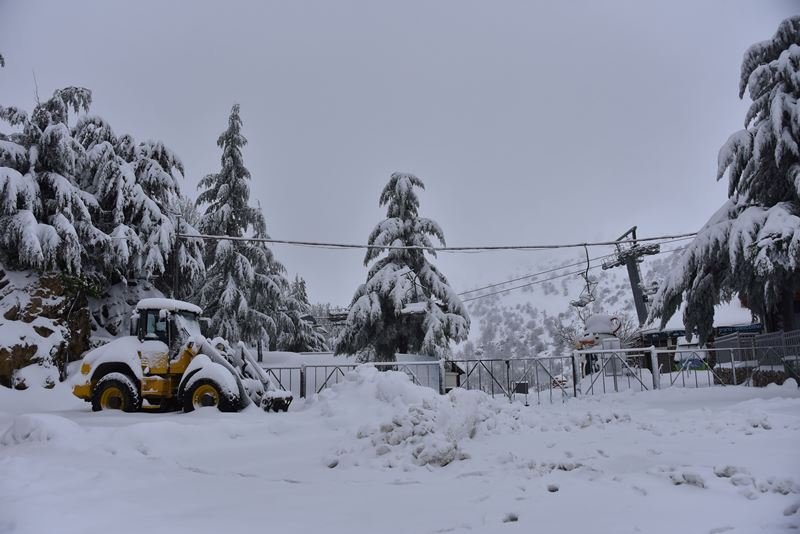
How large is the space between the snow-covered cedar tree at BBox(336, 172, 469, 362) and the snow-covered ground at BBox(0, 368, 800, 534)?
33.6 ft

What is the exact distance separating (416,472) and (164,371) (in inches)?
362

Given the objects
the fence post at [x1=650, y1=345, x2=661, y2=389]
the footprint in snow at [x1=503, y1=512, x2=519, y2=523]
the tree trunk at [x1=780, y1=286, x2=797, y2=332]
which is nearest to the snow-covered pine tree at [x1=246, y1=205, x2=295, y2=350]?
the fence post at [x1=650, y1=345, x2=661, y2=389]

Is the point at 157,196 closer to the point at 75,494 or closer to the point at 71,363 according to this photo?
the point at 71,363

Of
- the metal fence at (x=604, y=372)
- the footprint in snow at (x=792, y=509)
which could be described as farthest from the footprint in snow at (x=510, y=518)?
the metal fence at (x=604, y=372)

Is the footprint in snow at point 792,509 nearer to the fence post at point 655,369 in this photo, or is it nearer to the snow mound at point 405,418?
the snow mound at point 405,418

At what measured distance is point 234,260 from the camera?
23.5m

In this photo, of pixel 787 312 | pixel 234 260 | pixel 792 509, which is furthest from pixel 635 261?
pixel 792 509

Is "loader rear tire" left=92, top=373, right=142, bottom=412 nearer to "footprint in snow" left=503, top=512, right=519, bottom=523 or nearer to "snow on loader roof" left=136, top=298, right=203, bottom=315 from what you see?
"snow on loader roof" left=136, top=298, right=203, bottom=315

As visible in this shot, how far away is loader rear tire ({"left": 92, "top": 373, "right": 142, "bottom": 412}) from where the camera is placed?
12.6 m

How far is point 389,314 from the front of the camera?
21.0 metres

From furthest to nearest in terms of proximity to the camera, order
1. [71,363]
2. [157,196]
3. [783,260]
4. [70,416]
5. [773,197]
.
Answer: [157,196]
[71,363]
[773,197]
[783,260]
[70,416]

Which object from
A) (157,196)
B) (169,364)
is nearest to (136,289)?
(157,196)

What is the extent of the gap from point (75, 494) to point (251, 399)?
7.49m

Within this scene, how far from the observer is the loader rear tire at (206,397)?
38.0ft
